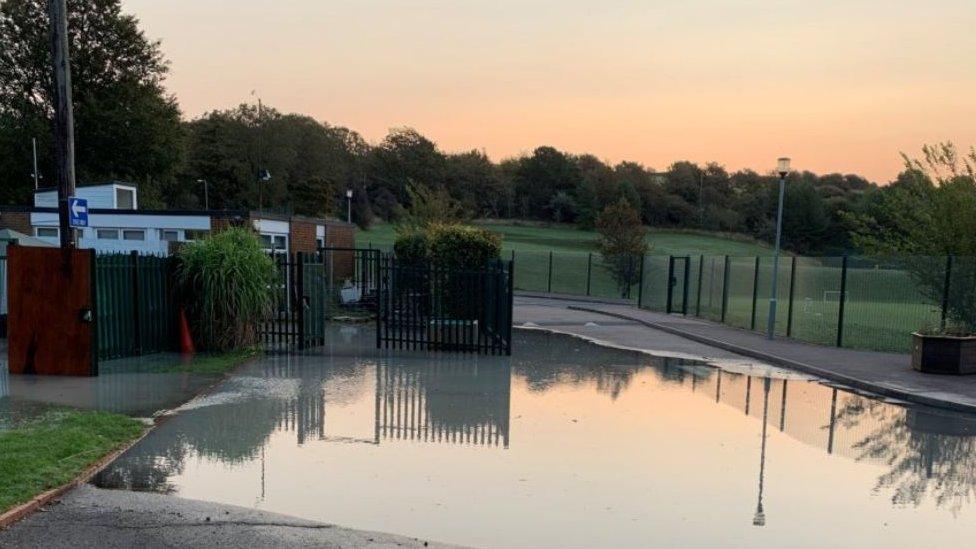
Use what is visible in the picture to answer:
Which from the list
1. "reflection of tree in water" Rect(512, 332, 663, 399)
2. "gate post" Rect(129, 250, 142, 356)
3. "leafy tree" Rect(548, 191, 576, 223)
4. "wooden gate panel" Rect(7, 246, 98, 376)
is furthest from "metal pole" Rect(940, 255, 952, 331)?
"leafy tree" Rect(548, 191, 576, 223)

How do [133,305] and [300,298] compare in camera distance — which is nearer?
[133,305]

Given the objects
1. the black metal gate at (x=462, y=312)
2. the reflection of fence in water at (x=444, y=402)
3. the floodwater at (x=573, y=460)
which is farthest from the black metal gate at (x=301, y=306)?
the floodwater at (x=573, y=460)

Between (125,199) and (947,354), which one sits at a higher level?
(125,199)

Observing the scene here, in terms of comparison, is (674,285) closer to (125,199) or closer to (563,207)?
(125,199)

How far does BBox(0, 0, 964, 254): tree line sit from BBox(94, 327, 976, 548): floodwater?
11.5 meters

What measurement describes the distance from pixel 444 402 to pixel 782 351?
881 cm

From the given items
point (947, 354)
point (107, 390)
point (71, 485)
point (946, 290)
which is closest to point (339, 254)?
point (107, 390)

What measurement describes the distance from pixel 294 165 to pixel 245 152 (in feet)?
17.0

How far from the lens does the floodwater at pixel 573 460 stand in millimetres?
5758

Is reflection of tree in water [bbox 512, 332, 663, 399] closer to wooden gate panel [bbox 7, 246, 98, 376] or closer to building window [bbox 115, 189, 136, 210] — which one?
wooden gate panel [bbox 7, 246, 98, 376]

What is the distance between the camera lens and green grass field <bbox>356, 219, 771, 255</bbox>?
65188 mm

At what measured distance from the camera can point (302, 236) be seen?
951 inches

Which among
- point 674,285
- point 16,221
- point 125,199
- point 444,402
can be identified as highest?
point 125,199

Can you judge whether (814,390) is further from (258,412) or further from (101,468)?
(101,468)
